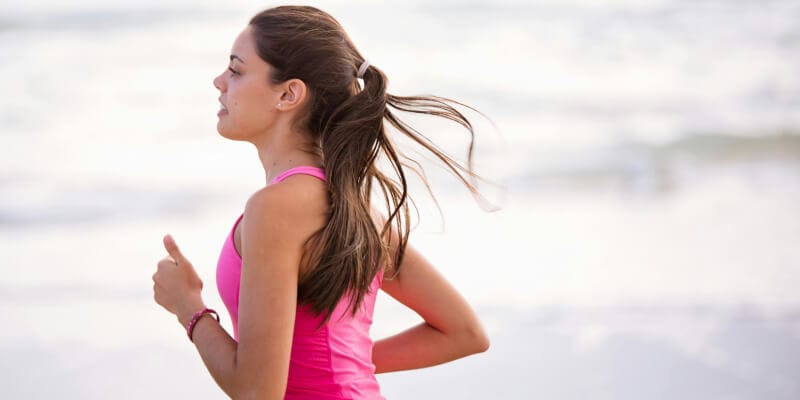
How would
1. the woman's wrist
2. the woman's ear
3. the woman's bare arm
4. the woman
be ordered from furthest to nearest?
the woman's bare arm
the woman's ear
the woman's wrist
the woman

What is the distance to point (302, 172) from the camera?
189cm

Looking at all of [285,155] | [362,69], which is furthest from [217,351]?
[362,69]

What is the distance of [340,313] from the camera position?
1920 millimetres

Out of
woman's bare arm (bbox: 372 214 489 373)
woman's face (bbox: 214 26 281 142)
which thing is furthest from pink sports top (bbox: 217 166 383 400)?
woman's bare arm (bbox: 372 214 489 373)

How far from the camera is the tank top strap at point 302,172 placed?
1879mm

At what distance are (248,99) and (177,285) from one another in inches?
14.4

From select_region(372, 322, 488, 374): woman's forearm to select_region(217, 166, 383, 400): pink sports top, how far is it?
14.4 inches

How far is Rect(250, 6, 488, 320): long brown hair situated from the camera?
1.87 metres

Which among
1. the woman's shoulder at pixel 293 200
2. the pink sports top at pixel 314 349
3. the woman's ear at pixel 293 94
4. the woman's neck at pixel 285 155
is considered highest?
the woman's ear at pixel 293 94

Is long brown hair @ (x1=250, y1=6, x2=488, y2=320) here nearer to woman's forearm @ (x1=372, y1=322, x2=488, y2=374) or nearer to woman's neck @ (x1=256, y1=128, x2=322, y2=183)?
woman's neck @ (x1=256, y1=128, x2=322, y2=183)

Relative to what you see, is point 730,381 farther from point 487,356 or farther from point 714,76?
point 714,76

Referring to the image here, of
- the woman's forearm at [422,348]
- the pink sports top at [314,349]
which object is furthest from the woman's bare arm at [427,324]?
the pink sports top at [314,349]

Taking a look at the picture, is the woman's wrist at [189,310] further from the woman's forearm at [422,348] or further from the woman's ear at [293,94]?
the woman's forearm at [422,348]

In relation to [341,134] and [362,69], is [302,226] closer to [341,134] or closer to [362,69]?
[341,134]
